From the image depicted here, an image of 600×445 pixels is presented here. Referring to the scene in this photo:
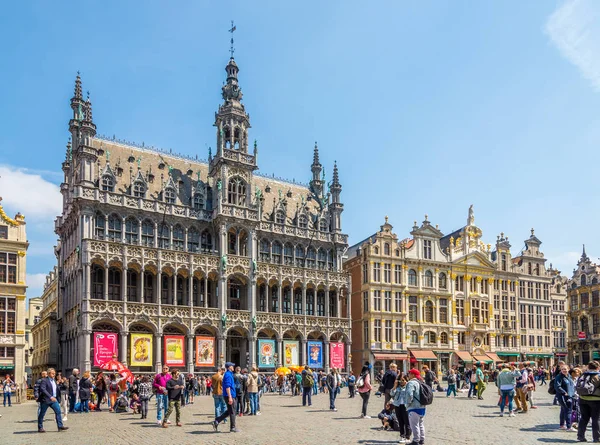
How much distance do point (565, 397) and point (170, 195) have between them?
4085cm

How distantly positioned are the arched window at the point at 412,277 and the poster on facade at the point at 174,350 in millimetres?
25640

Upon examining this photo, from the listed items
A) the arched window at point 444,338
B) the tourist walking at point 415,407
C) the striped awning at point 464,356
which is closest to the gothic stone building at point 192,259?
the arched window at point 444,338

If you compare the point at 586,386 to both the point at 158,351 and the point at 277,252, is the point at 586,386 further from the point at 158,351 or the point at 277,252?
the point at 277,252

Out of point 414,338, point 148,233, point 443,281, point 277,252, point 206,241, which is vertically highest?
point 148,233

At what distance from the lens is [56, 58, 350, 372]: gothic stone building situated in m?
51.0

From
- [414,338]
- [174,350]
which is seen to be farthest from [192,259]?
[414,338]

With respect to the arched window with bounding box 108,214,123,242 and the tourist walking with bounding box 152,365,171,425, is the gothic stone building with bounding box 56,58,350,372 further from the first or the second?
the tourist walking with bounding box 152,365,171,425

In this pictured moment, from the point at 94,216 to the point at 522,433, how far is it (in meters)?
39.2

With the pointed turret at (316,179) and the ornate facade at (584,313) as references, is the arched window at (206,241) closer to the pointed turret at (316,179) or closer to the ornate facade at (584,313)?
the pointed turret at (316,179)

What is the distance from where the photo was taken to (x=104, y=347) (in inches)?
1932

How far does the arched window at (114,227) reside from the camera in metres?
52.5

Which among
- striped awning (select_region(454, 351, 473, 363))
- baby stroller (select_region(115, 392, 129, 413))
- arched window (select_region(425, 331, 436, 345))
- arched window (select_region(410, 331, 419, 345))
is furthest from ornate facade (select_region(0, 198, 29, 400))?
striped awning (select_region(454, 351, 473, 363))

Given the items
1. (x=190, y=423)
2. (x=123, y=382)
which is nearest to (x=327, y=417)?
(x=190, y=423)

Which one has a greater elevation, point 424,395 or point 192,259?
point 192,259
